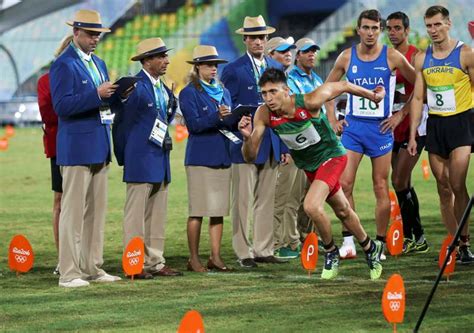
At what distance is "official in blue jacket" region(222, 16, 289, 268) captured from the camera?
1091 centimetres

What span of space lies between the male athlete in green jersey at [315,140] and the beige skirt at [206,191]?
3.33 feet

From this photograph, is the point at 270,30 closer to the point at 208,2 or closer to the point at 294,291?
the point at 294,291

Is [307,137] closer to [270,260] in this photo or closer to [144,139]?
[144,139]

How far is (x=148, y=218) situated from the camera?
10398mm

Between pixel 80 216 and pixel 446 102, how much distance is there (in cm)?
330

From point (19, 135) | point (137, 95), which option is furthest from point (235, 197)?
point (19, 135)

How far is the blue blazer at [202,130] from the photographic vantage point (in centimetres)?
1034

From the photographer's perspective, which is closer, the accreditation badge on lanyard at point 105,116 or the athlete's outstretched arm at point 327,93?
the athlete's outstretched arm at point 327,93

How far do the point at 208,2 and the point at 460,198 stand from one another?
120 feet

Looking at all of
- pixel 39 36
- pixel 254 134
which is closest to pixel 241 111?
pixel 254 134

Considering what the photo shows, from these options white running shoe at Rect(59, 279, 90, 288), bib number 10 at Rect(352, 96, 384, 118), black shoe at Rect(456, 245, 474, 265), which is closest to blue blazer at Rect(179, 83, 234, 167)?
bib number 10 at Rect(352, 96, 384, 118)

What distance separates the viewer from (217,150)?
10.5m

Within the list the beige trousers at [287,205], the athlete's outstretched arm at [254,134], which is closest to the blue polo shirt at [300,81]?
the beige trousers at [287,205]

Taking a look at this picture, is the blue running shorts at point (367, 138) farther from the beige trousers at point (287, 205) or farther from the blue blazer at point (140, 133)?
the blue blazer at point (140, 133)
